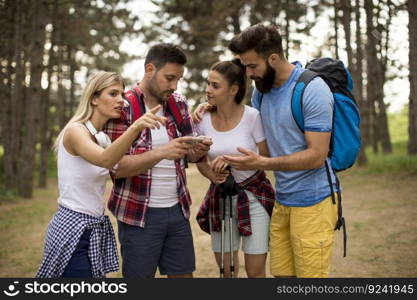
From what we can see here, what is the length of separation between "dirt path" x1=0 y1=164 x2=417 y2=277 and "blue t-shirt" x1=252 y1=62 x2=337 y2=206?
3.20 metres

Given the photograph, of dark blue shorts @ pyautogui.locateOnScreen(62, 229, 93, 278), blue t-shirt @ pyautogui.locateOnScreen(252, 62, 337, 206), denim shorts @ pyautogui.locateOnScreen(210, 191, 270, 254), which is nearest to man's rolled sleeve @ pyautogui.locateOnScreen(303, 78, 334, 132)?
blue t-shirt @ pyautogui.locateOnScreen(252, 62, 337, 206)

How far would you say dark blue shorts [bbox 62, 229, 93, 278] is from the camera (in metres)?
3.42

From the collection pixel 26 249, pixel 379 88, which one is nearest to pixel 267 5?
pixel 379 88

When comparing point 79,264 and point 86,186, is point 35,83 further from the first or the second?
point 79,264

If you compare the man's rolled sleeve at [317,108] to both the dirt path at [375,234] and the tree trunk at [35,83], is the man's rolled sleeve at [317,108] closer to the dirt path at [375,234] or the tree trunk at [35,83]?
the dirt path at [375,234]

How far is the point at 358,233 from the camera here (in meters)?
8.61

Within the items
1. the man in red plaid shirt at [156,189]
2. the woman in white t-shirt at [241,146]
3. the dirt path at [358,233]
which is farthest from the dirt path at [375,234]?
the man in red plaid shirt at [156,189]

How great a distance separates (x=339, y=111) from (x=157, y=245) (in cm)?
176

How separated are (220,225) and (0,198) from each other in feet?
37.3

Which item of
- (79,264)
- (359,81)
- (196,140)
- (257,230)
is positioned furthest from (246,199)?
(359,81)

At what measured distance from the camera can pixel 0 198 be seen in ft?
45.3

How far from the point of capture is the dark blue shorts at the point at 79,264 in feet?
11.2

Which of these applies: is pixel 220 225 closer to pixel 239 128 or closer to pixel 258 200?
pixel 258 200

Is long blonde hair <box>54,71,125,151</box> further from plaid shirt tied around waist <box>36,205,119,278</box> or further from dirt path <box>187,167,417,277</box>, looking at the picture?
dirt path <box>187,167,417,277</box>
